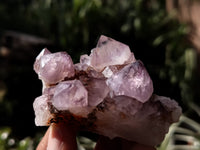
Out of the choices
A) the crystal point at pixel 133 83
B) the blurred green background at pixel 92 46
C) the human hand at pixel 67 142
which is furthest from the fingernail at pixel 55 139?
the blurred green background at pixel 92 46

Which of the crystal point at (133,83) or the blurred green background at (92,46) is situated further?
the blurred green background at (92,46)

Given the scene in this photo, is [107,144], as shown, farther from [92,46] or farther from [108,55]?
[92,46]

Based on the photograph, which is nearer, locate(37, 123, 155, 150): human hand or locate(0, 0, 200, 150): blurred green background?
locate(37, 123, 155, 150): human hand

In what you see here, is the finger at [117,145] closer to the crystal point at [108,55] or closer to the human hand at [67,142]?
the human hand at [67,142]

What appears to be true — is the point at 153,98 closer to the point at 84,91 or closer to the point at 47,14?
the point at 84,91

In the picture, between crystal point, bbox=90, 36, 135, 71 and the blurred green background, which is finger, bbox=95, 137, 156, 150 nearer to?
crystal point, bbox=90, 36, 135, 71

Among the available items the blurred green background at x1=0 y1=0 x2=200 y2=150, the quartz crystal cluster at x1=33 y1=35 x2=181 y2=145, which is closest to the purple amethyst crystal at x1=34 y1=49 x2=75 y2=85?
the quartz crystal cluster at x1=33 y1=35 x2=181 y2=145

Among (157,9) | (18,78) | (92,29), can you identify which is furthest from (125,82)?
(157,9)
